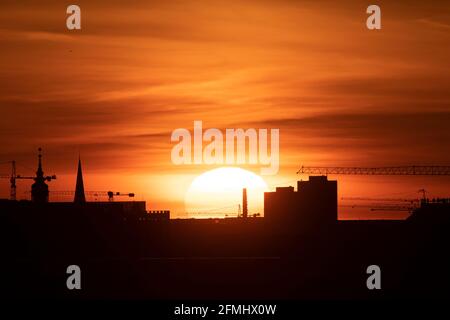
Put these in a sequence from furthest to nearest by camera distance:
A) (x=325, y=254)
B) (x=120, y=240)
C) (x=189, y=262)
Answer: (x=120, y=240)
(x=325, y=254)
(x=189, y=262)

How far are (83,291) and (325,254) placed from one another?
58222 mm

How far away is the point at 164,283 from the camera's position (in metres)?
151

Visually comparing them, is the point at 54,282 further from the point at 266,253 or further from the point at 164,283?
the point at 266,253

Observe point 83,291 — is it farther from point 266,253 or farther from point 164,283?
point 266,253

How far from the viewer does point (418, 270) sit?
163500mm
